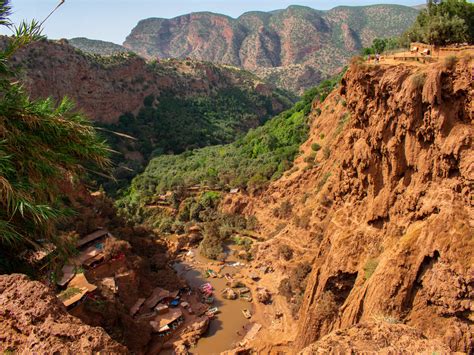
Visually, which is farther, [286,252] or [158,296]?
[286,252]

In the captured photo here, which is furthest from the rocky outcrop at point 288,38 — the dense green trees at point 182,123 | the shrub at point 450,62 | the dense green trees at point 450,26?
the shrub at point 450,62

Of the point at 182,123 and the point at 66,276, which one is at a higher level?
the point at 182,123

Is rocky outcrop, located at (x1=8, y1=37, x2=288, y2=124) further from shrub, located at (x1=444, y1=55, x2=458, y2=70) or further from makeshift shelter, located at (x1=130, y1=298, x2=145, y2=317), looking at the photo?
shrub, located at (x1=444, y1=55, x2=458, y2=70)

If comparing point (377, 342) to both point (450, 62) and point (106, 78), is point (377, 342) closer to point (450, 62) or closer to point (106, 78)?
point (450, 62)

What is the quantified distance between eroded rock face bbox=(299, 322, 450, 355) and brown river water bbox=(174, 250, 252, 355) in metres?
14.6

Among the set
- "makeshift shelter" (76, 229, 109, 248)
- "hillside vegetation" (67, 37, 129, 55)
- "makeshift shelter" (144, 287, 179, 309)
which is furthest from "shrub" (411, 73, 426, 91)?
"hillside vegetation" (67, 37, 129, 55)

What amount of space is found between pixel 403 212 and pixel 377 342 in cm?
793

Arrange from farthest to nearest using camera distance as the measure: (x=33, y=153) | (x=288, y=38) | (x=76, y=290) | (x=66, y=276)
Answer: (x=288, y=38), (x=66, y=276), (x=76, y=290), (x=33, y=153)

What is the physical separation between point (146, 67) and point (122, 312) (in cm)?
5490

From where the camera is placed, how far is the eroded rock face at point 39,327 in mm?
3438

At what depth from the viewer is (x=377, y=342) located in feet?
13.4

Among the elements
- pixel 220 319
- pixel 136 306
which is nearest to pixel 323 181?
pixel 220 319

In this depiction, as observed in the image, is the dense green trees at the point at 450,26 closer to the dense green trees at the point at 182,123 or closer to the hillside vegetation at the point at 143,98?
the hillside vegetation at the point at 143,98

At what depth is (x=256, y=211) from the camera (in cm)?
3009
